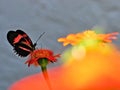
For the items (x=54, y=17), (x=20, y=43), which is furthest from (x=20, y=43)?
(x=54, y=17)

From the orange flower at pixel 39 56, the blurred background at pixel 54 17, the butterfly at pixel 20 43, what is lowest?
the orange flower at pixel 39 56

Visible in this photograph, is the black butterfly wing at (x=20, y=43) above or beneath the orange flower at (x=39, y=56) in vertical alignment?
above

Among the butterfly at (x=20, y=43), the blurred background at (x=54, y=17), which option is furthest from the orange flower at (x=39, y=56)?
the blurred background at (x=54, y=17)

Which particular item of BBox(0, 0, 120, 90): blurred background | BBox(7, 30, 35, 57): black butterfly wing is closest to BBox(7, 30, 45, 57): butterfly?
BBox(7, 30, 35, 57): black butterfly wing

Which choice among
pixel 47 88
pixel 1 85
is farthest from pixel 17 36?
pixel 1 85

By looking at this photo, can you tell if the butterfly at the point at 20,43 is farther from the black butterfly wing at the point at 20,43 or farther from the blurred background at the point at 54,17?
the blurred background at the point at 54,17

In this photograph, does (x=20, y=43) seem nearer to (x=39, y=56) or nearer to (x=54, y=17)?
(x=39, y=56)

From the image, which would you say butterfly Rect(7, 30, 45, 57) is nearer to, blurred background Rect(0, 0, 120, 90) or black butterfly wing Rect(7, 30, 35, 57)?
black butterfly wing Rect(7, 30, 35, 57)
